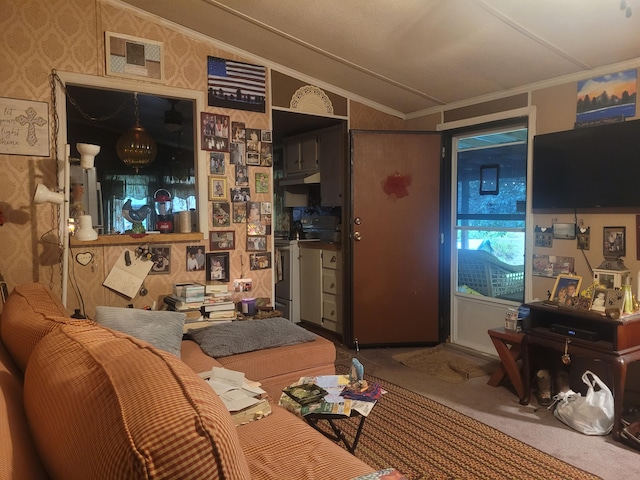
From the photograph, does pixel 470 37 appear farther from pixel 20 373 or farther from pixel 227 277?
pixel 20 373

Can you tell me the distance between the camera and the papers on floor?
6.25 ft

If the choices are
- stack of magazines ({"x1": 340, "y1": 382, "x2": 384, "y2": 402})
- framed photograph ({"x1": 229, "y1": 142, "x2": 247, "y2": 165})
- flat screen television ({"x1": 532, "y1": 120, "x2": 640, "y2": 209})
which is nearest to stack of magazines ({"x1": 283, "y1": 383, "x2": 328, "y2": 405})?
stack of magazines ({"x1": 340, "y1": 382, "x2": 384, "y2": 402})

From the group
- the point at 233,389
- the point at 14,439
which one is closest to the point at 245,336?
the point at 233,389

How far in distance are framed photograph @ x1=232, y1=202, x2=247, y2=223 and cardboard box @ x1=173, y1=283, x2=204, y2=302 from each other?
65 cm

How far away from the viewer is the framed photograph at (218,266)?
365 centimetres

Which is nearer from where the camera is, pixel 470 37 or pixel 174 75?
pixel 470 37

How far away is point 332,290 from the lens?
4.77 m

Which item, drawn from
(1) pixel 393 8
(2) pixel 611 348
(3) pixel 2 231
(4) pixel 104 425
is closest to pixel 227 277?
(3) pixel 2 231

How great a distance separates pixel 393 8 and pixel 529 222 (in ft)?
6.55

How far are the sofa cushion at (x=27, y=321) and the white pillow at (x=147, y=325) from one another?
0.52 meters

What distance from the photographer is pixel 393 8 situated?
8.94 ft

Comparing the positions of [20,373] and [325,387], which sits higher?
[20,373]

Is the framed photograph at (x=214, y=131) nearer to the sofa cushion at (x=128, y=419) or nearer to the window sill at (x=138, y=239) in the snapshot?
the window sill at (x=138, y=239)

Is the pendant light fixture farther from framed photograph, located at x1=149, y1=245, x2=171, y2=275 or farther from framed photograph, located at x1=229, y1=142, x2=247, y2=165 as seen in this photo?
framed photograph, located at x1=149, y1=245, x2=171, y2=275
